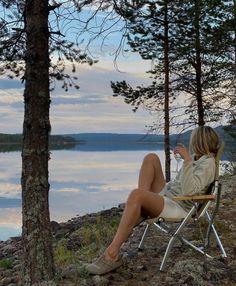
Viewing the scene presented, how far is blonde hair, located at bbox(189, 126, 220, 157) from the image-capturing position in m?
4.82

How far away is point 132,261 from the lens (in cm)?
516

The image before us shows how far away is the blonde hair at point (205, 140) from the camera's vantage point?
15.8 feet

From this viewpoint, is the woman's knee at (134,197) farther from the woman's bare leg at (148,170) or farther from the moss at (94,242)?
the moss at (94,242)

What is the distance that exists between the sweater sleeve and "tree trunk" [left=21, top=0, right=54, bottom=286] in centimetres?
122

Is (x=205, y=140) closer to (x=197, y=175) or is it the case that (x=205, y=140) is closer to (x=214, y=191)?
(x=197, y=175)

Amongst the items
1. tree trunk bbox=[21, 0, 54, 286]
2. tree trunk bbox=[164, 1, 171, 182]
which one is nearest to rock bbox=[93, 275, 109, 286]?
tree trunk bbox=[21, 0, 54, 286]

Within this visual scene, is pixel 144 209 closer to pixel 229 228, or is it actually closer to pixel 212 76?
pixel 229 228

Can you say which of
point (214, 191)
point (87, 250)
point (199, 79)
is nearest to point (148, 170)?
point (214, 191)

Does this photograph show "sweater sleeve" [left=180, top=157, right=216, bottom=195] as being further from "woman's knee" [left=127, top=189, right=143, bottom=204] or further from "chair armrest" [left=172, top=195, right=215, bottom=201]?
"woman's knee" [left=127, top=189, right=143, bottom=204]

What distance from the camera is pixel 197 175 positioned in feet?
15.7

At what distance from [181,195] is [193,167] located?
12.3 inches

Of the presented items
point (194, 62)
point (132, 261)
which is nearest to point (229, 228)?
point (132, 261)

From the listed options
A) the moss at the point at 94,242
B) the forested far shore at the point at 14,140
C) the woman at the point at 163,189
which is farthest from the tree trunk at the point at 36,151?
the forested far shore at the point at 14,140

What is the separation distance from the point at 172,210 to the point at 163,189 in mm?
400
